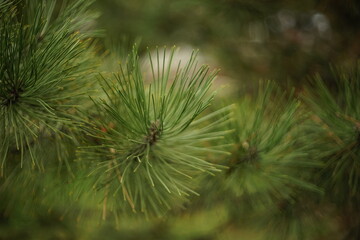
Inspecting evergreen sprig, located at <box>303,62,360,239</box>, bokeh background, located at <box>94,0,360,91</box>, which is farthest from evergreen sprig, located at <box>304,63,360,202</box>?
bokeh background, located at <box>94,0,360,91</box>

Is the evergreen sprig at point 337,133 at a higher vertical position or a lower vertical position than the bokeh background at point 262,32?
lower

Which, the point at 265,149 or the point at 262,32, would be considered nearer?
the point at 265,149

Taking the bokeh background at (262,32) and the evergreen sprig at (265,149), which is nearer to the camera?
the evergreen sprig at (265,149)

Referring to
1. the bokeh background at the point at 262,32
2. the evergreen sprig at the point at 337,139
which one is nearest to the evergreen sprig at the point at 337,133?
the evergreen sprig at the point at 337,139

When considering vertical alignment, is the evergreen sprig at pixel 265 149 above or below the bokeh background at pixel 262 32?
below

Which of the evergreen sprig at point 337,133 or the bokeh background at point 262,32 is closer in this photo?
the evergreen sprig at point 337,133

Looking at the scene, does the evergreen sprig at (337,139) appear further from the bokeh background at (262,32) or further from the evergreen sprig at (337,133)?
the bokeh background at (262,32)

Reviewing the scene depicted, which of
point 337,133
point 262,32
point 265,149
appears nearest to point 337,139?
point 337,133

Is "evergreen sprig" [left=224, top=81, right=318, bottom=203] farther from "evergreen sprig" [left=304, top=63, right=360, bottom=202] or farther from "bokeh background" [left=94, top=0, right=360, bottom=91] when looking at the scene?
"bokeh background" [left=94, top=0, right=360, bottom=91]

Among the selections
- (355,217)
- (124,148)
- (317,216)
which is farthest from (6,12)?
(355,217)

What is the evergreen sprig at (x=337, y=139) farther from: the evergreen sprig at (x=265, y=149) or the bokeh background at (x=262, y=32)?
the bokeh background at (x=262, y=32)

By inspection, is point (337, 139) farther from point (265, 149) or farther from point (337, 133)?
point (265, 149)

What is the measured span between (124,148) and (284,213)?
1.37ft

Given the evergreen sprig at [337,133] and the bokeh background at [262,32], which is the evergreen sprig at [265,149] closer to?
the evergreen sprig at [337,133]
